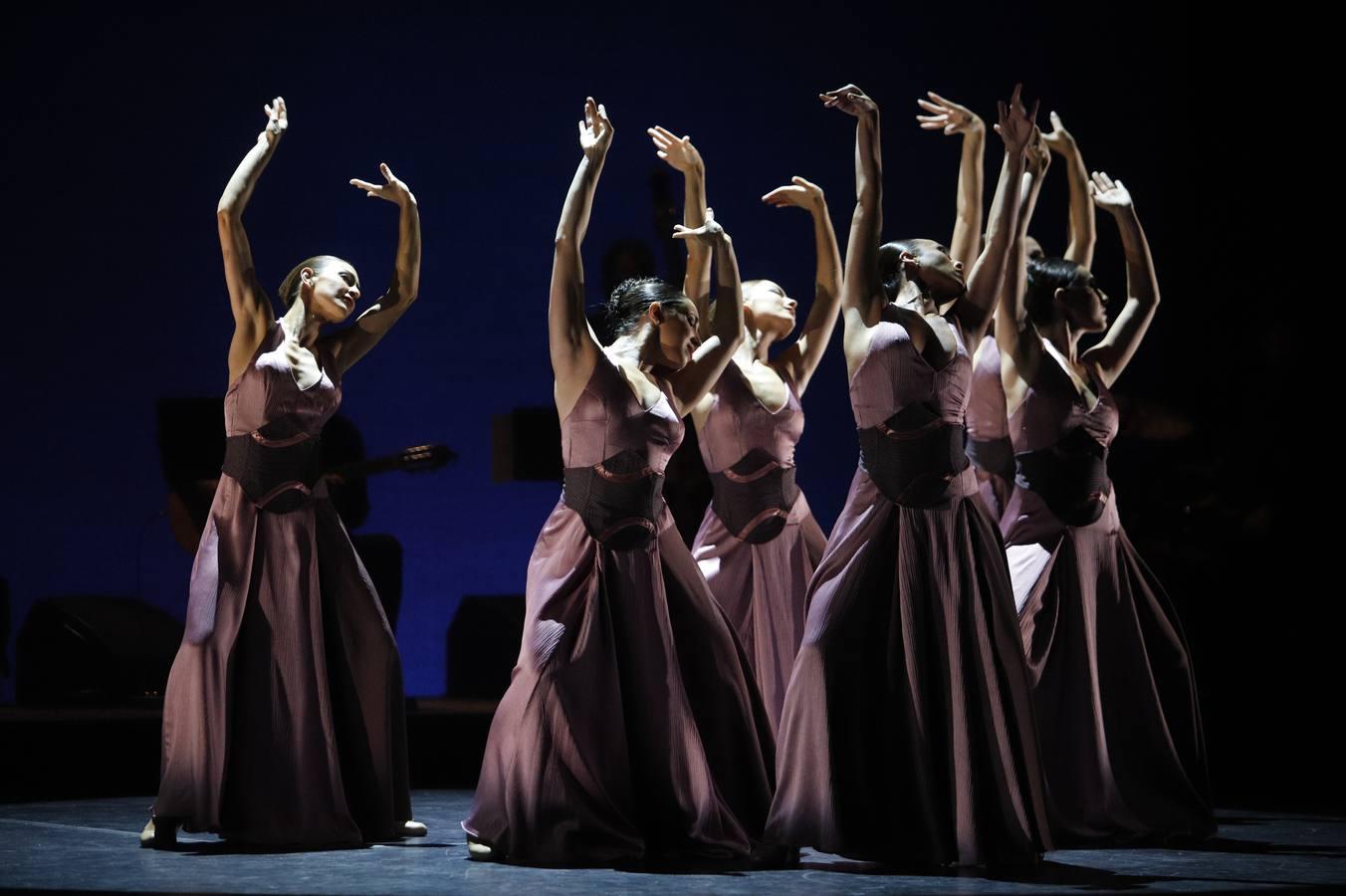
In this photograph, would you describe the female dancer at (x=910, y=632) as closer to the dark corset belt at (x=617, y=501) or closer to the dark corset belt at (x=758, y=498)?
the dark corset belt at (x=617, y=501)

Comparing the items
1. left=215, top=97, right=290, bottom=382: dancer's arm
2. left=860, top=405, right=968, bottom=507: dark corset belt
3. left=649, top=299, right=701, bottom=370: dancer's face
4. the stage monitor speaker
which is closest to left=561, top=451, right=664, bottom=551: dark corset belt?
left=649, top=299, right=701, bottom=370: dancer's face

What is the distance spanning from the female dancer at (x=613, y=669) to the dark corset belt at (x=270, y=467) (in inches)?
27.3

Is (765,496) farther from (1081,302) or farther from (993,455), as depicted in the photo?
(1081,302)

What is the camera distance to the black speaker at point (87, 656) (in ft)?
19.0

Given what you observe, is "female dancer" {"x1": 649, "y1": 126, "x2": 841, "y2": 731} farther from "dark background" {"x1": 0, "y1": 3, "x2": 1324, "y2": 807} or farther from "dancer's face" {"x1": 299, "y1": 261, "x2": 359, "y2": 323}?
"dark background" {"x1": 0, "y1": 3, "x2": 1324, "y2": 807}

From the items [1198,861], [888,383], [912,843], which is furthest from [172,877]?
[1198,861]

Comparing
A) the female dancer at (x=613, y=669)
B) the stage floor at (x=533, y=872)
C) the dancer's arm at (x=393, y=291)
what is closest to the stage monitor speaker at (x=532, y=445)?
the dancer's arm at (x=393, y=291)

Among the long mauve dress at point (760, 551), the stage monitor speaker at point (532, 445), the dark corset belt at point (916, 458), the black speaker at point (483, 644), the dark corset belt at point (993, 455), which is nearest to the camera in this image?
the dark corset belt at point (916, 458)

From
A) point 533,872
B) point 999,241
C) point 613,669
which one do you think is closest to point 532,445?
point 613,669

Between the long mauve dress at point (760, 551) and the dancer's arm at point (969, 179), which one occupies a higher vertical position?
the dancer's arm at point (969, 179)

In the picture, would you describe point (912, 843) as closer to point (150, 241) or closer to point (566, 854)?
point (566, 854)

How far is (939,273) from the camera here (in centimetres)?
382

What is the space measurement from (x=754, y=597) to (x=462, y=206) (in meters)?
2.86

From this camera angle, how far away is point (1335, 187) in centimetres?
625
